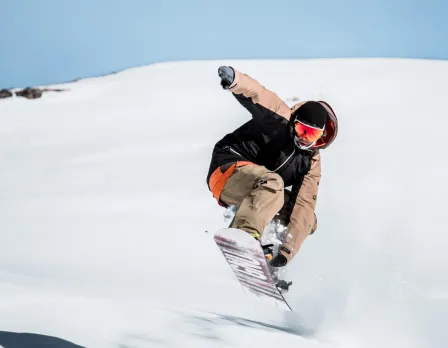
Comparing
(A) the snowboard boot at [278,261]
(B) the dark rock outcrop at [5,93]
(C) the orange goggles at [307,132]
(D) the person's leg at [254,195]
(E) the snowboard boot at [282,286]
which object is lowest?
(E) the snowboard boot at [282,286]

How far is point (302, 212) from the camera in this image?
5238mm

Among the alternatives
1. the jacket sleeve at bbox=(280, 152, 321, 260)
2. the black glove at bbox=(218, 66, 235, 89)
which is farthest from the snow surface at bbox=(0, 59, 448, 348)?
the black glove at bbox=(218, 66, 235, 89)

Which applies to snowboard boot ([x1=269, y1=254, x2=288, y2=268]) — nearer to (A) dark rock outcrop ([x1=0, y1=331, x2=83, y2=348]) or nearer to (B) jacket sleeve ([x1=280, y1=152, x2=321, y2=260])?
(B) jacket sleeve ([x1=280, y1=152, x2=321, y2=260])

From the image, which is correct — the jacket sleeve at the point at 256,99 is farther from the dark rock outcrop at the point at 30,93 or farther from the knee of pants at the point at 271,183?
the dark rock outcrop at the point at 30,93

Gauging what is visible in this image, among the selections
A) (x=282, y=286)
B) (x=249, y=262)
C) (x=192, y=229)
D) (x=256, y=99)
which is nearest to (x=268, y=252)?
(x=249, y=262)

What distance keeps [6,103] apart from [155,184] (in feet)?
44.7

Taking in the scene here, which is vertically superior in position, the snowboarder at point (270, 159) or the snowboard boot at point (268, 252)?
the snowboarder at point (270, 159)

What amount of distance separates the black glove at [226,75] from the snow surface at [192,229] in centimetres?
176

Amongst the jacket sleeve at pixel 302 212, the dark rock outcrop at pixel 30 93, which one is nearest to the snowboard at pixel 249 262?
the jacket sleeve at pixel 302 212

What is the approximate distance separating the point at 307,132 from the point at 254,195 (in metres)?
0.62

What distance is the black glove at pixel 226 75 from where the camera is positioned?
4227mm

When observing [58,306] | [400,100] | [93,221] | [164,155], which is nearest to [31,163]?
[164,155]

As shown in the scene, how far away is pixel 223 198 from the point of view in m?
4.89

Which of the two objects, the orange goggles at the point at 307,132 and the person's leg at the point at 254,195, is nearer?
the person's leg at the point at 254,195
